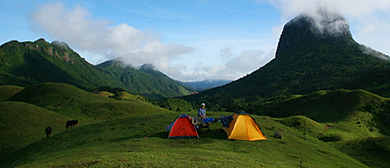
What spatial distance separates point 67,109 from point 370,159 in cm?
6355

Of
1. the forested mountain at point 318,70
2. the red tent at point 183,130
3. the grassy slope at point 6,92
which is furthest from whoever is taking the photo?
the forested mountain at point 318,70

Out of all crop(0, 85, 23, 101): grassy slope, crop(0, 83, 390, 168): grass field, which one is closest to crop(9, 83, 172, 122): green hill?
crop(0, 83, 390, 168): grass field

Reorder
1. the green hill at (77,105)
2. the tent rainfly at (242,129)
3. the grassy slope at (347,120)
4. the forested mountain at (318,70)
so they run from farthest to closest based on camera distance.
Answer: the forested mountain at (318,70) < the green hill at (77,105) < the grassy slope at (347,120) < the tent rainfly at (242,129)

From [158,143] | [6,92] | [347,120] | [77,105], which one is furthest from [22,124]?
[6,92]

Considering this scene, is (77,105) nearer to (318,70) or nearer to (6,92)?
(6,92)

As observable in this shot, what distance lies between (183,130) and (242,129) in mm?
5291

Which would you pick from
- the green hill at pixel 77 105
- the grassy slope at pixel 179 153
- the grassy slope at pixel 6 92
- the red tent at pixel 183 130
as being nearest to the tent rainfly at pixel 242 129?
the grassy slope at pixel 179 153

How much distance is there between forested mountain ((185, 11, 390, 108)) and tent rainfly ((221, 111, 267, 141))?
81.6 m

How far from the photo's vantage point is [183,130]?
64.1 ft

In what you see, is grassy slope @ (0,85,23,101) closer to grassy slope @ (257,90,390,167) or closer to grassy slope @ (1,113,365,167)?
grassy slope @ (1,113,365,167)

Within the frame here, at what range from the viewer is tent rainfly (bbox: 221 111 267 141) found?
19.7 meters

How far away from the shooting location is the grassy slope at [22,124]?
3266 cm

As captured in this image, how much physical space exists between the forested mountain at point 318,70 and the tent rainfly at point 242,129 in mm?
81631

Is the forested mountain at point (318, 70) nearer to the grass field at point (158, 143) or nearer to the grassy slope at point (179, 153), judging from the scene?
the grass field at point (158, 143)
